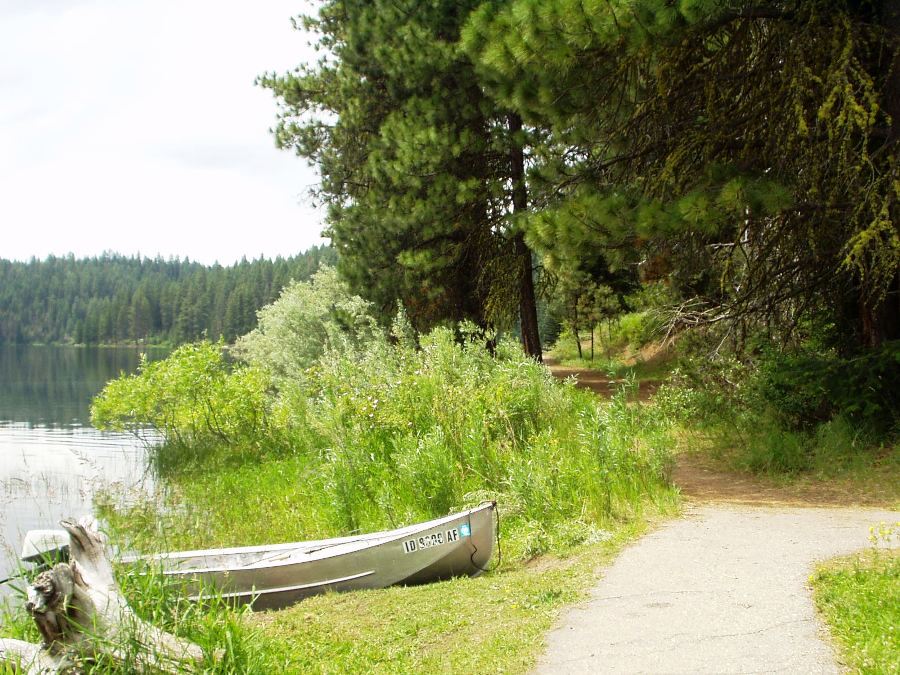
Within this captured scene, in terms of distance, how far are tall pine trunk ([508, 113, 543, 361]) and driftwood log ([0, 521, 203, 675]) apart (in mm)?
12550

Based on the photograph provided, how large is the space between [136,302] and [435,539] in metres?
126

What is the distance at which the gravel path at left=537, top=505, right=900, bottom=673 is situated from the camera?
4.34 m

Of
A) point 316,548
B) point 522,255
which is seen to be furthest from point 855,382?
point 522,255

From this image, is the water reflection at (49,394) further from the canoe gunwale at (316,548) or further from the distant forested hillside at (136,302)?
the distant forested hillside at (136,302)

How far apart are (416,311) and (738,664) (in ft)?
50.3

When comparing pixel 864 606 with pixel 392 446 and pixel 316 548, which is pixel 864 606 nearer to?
pixel 316 548

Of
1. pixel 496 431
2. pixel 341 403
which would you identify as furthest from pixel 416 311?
pixel 496 431

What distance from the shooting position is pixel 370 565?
23.7 feet

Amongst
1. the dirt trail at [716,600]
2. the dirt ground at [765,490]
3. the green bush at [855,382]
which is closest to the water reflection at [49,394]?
the dirt ground at [765,490]

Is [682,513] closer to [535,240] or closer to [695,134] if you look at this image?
[535,240]

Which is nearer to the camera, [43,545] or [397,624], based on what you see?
[397,624]

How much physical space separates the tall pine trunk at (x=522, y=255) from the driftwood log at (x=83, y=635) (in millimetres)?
12550

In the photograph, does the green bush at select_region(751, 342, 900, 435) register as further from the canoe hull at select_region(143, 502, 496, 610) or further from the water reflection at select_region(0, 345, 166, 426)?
the water reflection at select_region(0, 345, 166, 426)

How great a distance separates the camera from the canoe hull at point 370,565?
23.0 feet
